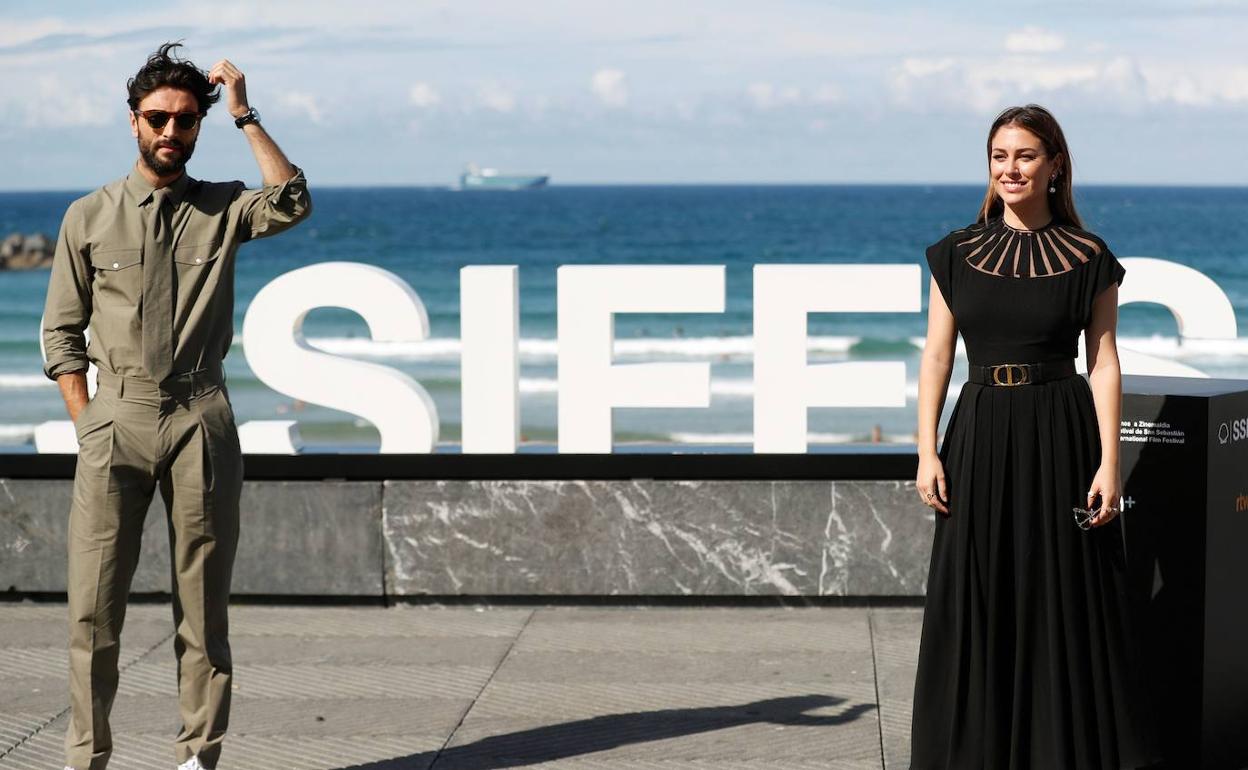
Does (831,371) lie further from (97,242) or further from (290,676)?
(97,242)

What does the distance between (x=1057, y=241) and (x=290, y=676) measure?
3.30 metres

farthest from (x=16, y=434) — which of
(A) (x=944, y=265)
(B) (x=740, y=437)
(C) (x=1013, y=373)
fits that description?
(C) (x=1013, y=373)

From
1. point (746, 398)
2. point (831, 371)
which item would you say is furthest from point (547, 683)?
point (746, 398)

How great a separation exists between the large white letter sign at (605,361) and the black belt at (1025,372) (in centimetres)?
283

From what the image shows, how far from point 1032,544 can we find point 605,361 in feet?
10.4

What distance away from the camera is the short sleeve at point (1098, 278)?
4.06m

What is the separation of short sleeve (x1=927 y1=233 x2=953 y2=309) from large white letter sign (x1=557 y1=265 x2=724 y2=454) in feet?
8.97

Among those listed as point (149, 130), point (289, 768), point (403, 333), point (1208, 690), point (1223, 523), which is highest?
point (149, 130)

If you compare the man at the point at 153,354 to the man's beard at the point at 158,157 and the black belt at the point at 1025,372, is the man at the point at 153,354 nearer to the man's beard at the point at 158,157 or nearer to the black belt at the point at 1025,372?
the man's beard at the point at 158,157

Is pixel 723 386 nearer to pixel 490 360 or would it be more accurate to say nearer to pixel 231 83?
pixel 490 360

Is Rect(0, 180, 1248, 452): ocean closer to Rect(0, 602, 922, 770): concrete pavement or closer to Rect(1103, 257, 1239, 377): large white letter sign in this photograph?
Rect(1103, 257, 1239, 377): large white letter sign

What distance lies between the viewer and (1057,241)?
413 cm

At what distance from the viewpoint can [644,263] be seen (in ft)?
162

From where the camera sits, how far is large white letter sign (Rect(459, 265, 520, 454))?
702 centimetres
